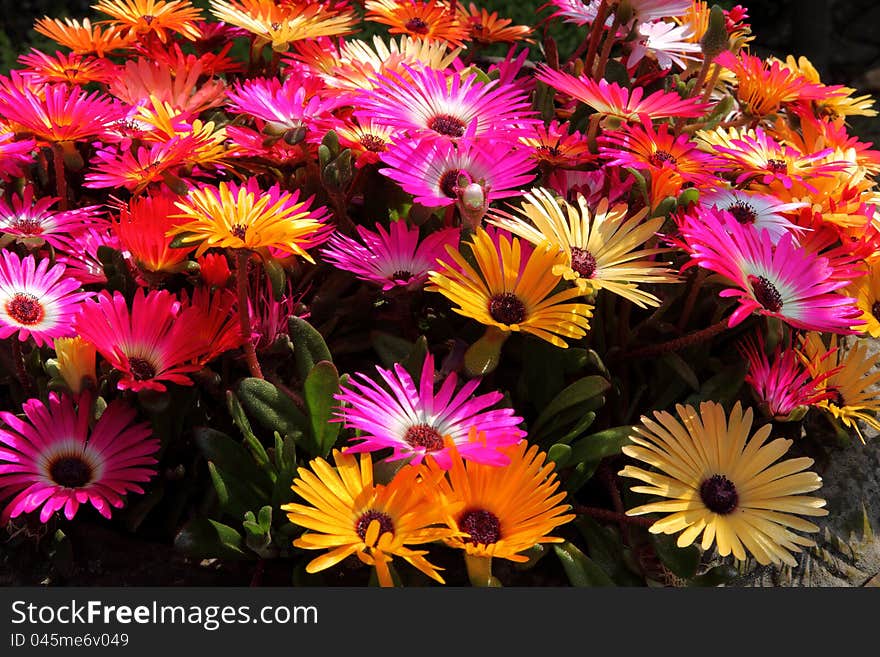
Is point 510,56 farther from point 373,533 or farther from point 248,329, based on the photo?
point 373,533

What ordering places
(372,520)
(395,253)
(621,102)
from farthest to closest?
1. (621,102)
2. (395,253)
3. (372,520)

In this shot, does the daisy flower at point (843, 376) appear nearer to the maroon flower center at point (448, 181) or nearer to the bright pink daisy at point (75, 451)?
the maroon flower center at point (448, 181)

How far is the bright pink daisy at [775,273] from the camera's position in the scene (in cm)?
91

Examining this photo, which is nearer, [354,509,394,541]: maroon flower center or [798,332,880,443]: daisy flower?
[354,509,394,541]: maroon flower center

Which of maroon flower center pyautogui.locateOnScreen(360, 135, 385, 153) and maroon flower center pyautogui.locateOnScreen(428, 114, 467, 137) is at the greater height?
maroon flower center pyautogui.locateOnScreen(360, 135, 385, 153)

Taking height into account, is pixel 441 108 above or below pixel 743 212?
above

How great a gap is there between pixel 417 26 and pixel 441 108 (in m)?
0.38

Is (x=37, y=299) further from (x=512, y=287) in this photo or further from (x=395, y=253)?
(x=512, y=287)

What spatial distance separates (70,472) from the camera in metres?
0.93

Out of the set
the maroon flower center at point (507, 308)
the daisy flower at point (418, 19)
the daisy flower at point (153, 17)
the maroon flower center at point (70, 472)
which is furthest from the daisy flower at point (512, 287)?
the daisy flower at point (153, 17)

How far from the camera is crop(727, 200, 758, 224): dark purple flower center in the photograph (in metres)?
1.08

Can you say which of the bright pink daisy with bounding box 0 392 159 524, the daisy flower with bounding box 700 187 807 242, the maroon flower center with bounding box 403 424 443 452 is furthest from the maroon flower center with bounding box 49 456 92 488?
the daisy flower with bounding box 700 187 807 242

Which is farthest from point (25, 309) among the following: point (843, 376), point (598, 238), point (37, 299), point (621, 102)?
point (843, 376)

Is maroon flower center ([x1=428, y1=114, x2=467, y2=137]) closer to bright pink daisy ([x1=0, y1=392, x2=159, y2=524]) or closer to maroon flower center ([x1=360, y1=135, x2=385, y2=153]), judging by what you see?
maroon flower center ([x1=360, y1=135, x2=385, y2=153])
